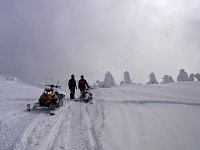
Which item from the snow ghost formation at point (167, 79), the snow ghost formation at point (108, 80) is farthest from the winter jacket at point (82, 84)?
the snow ghost formation at point (167, 79)

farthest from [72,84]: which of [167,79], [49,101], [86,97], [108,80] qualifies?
[167,79]

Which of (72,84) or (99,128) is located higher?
(72,84)

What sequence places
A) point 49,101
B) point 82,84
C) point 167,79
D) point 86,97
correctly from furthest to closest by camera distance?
point 167,79, point 82,84, point 86,97, point 49,101

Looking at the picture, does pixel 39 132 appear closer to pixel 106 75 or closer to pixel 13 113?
pixel 13 113

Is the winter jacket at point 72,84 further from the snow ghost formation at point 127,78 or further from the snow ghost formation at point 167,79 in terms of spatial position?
the snow ghost formation at point 127,78

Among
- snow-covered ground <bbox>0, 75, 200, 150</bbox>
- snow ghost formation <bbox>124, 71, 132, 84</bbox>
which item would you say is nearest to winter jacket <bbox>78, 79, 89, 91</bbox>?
snow-covered ground <bbox>0, 75, 200, 150</bbox>

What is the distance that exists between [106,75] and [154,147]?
7638 cm

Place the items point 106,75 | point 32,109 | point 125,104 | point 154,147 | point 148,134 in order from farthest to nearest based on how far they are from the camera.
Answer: point 106,75, point 125,104, point 32,109, point 148,134, point 154,147

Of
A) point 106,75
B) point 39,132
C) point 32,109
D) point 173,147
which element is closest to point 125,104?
point 32,109

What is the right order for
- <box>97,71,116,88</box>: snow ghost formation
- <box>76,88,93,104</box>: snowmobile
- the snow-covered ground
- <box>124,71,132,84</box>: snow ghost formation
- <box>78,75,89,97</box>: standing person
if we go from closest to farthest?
the snow-covered ground < <box>76,88,93,104</box>: snowmobile < <box>78,75,89,97</box>: standing person < <box>97,71,116,88</box>: snow ghost formation < <box>124,71,132,84</box>: snow ghost formation

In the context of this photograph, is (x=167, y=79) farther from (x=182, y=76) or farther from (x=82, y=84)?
(x=82, y=84)

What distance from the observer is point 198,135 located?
49.4ft

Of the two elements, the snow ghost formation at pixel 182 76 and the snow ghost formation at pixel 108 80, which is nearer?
the snow ghost formation at pixel 182 76

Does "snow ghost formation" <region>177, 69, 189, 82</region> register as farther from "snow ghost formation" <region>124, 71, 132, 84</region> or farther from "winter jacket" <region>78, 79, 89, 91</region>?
"winter jacket" <region>78, 79, 89, 91</region>
